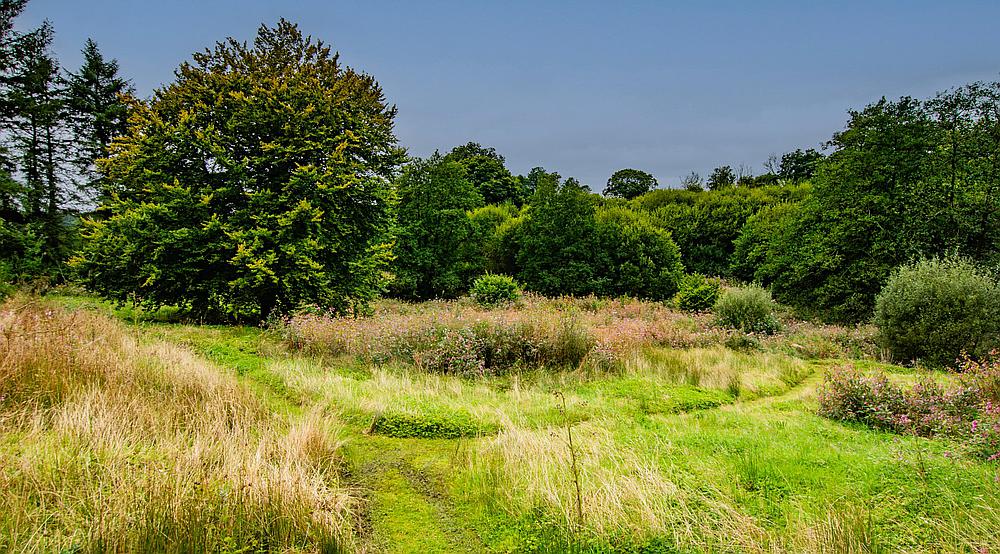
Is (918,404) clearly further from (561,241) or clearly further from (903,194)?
(561,241)

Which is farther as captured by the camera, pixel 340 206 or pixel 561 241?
pixel 561 241

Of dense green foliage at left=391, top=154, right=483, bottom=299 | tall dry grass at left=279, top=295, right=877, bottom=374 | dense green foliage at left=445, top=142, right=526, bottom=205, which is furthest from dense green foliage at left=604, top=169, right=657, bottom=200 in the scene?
tall dry grass at left=279, top=295, right=877, bottom=374

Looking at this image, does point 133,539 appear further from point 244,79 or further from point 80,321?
point 244,79

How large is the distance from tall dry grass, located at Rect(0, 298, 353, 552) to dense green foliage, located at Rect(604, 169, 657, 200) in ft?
138

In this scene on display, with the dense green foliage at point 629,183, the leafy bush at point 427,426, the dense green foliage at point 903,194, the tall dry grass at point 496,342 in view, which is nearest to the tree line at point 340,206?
the dense green foliage at point 903,194

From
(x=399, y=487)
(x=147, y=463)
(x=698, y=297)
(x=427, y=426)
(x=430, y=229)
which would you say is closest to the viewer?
(x=147, y=463)

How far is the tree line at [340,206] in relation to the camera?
11.3m

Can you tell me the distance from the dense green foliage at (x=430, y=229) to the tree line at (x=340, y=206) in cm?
10

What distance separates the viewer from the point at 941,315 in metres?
9.93

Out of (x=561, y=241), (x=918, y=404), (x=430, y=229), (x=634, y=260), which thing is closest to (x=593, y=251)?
(x=561, y=241)

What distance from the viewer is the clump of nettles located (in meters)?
16.9

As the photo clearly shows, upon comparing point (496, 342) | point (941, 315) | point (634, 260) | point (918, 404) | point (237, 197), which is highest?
point (237, 197)

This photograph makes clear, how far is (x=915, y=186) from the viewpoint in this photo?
15.1 meters

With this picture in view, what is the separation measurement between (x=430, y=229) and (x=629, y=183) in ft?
94.6
